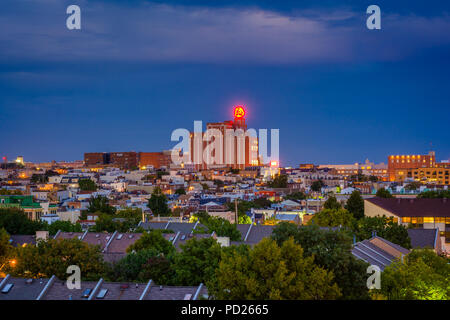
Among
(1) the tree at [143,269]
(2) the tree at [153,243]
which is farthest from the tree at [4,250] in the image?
(1) the tree at [143,269]

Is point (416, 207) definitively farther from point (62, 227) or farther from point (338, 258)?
point (338, 258)

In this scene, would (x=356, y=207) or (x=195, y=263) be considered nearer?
(x=195, y=263)

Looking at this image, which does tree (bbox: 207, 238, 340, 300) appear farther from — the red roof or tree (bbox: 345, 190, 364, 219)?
tree (bbox: 345, 190, 364, 219)

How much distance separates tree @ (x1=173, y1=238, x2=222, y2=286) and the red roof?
3727cm

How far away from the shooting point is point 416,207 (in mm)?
60188

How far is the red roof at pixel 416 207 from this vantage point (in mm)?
58397

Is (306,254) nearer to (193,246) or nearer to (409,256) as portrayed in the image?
(193,246)

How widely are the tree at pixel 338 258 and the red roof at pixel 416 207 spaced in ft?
133

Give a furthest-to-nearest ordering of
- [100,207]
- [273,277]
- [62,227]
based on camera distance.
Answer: [100,207], [62,227], [273,277]

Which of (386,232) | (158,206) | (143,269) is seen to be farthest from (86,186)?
(143,269)

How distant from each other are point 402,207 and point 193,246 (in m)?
40.2

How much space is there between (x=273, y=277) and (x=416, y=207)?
47276mm

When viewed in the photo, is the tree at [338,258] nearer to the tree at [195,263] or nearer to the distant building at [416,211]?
the tree at [195,263]

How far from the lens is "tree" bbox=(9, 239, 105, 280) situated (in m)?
25.3
